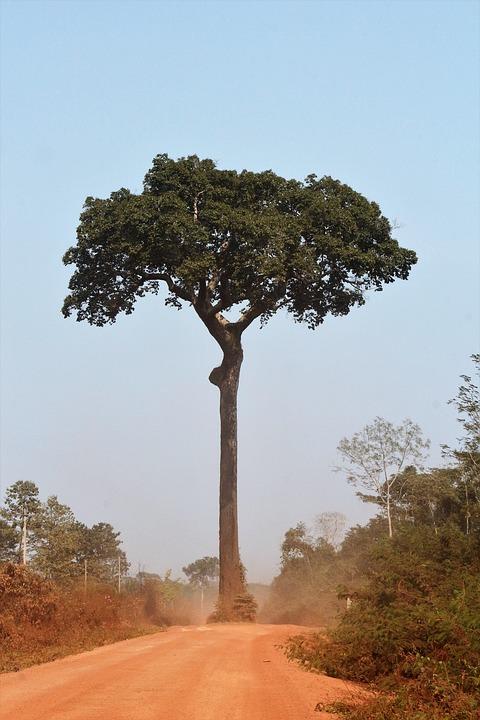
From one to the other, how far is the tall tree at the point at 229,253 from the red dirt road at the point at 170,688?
1610cm

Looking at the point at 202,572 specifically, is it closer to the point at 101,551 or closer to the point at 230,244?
the point at 101,551

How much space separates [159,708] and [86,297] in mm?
27076

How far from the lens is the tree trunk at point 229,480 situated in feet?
93.7

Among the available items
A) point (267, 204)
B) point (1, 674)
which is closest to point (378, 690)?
point (1, 674)

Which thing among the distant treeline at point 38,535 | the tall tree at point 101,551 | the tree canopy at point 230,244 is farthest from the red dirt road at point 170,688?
the tall tree at point 101,551

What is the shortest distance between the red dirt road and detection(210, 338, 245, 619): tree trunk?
49.9 ft

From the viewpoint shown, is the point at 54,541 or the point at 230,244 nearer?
the point at 230,244

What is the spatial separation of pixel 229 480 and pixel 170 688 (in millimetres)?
21310

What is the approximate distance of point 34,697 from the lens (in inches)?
337

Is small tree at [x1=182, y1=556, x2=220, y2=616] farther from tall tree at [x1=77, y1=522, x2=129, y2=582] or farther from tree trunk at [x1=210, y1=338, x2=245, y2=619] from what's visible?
tree trunk at [x1=210, y1=338, x2=245, y2=619]

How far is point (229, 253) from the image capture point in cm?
3041

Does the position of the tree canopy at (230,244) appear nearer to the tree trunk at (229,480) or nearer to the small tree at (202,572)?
the tree trunk at (229,480)

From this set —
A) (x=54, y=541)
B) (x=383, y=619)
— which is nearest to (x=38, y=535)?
(x=54, y=541)

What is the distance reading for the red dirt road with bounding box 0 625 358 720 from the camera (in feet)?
24.4
